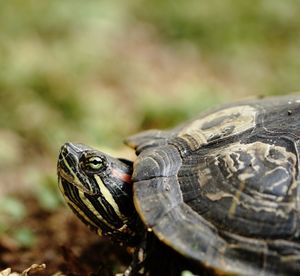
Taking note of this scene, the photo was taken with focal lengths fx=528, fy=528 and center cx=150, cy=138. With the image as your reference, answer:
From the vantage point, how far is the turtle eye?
359 cm

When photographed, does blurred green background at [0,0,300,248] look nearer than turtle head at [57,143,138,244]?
No

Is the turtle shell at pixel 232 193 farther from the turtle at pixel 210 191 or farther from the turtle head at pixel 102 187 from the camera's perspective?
the turtle head at pixel 102 187

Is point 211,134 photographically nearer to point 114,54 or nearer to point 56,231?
point 56,231

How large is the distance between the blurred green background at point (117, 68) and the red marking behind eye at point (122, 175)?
1370 mm

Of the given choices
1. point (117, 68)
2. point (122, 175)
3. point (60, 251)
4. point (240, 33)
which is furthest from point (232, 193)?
point (240, 33)

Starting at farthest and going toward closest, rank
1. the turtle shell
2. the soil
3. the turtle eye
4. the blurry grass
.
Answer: the blurry grass → the soil → the turtle eye → the turtle shell

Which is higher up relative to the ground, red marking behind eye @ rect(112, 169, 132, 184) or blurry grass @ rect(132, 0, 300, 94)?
blurry grass @ rect(132, 0, 300, 94)

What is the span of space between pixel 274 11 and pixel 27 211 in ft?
27.0

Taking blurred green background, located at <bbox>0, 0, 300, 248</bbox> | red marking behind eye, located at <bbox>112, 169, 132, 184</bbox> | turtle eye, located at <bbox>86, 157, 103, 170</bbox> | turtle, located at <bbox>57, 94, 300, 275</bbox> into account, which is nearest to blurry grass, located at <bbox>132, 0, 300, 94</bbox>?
blurred green background, located at <bbox>0, 0, 300, 248</bbox>

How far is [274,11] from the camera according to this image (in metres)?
11.4

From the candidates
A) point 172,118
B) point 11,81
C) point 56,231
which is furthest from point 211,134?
point 11,81

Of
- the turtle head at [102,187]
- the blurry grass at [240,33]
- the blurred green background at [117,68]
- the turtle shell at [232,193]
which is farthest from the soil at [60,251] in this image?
the blurry grass at [240,33]

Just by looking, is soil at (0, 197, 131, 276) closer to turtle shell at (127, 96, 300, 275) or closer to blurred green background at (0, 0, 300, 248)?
blurred green background at (0, 0, 300, 248)

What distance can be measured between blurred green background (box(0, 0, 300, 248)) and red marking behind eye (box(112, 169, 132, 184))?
1370 millimetres
